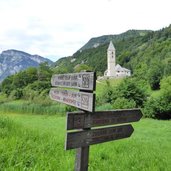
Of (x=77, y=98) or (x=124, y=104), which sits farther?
(x=124, y=104)

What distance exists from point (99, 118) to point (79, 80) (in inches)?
19.8

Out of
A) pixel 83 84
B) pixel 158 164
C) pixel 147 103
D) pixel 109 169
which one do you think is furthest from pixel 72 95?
pixel 147 103

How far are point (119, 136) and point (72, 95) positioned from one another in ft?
2.59

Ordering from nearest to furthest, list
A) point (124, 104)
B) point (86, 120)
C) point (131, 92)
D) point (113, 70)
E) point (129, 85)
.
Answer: point (86, 120), point (124, 104), point (131, 92), point (129, 85), point (113, 70)

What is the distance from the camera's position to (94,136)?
279 centimetres

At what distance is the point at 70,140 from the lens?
2562 millimetres

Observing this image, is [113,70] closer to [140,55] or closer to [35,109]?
[140,55]

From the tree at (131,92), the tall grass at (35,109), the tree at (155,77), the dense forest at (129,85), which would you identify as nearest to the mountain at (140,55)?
the dense forest at (129,85)

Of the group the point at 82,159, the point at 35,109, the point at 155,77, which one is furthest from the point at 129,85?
the point at 155,77

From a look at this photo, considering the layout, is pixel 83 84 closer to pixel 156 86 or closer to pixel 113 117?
pixel 113 117

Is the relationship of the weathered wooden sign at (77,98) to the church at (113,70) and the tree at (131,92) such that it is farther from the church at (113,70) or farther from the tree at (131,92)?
the church at (113,70)

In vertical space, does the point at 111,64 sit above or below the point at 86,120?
above

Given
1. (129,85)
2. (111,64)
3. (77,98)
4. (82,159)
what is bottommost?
(82,159)

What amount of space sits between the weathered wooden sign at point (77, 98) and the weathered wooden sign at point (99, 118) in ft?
Result: 0.41
